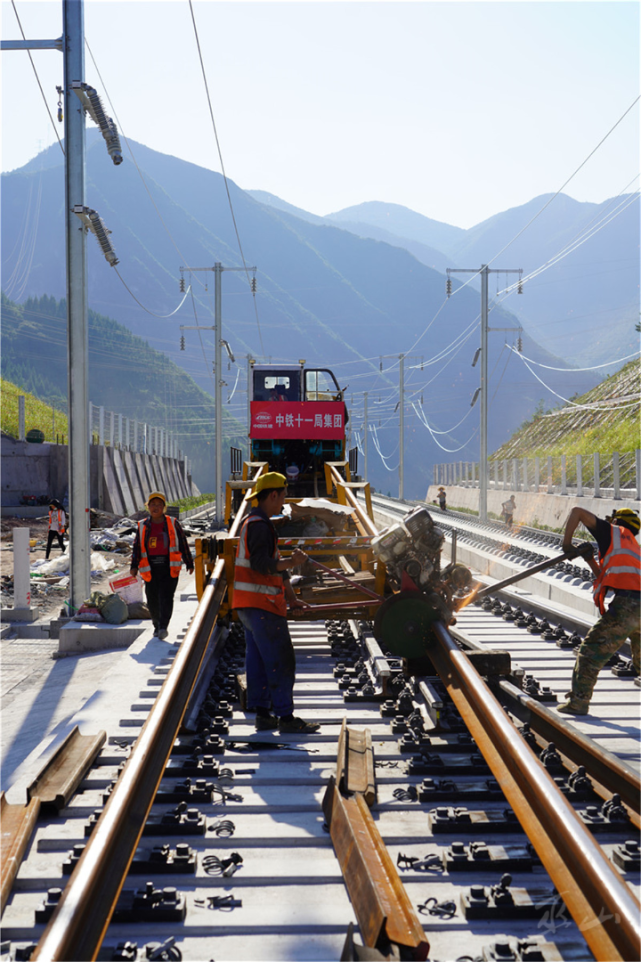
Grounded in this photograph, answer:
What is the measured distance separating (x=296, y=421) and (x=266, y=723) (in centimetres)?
1169

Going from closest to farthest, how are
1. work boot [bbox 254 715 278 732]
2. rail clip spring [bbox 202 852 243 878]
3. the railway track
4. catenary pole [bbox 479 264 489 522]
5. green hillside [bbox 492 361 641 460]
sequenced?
the railway track → rail clip spring [bbox 202 852 243 878] → work boot [bbox 254 715 278 732] → catenary pole [bbox 479 264 489 522] → green hillside [bbox 492 361 641 460]

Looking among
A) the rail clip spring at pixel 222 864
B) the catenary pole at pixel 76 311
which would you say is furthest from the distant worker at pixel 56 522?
the rail clip spring at pixel 222 864

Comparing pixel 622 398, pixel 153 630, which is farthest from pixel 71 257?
pixel 622 398

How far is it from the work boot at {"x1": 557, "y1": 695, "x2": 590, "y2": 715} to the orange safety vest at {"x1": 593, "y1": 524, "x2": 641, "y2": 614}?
0.76m

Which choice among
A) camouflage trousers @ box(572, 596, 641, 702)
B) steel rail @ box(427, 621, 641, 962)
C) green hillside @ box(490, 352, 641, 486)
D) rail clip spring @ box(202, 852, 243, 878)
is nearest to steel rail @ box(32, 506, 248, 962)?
rail clip spring @ box(202, 852, 243, 878)

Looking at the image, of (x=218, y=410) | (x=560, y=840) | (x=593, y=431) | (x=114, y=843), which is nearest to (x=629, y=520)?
(x=560, y=840)

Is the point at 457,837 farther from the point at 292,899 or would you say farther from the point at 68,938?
the point at 68,938

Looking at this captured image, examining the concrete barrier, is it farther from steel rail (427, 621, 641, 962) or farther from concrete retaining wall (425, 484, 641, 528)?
concrete retaining wall (425, 484, 641, 528)

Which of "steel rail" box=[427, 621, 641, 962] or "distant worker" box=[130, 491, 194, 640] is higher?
"distant worker" box=[130, 491, 194, 640]

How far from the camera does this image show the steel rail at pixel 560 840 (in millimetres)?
2961

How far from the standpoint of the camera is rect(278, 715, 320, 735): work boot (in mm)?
5773

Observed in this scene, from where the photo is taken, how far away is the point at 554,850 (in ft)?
11.6

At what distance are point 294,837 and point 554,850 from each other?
1.42 metres

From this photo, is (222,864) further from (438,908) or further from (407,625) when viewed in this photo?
(407,625)
